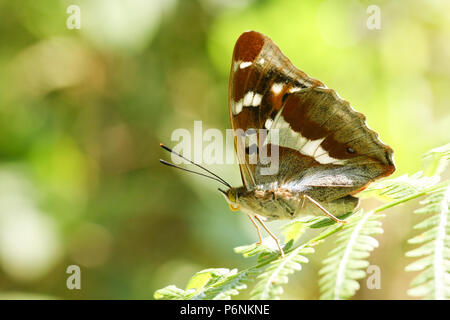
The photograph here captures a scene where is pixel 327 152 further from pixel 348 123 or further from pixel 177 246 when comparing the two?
pixel 177 246

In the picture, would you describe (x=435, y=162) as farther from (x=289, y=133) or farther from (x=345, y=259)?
(x=345, y=259)

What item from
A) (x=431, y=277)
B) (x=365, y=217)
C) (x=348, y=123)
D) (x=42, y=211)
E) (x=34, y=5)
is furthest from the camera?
(x=34, y=5)

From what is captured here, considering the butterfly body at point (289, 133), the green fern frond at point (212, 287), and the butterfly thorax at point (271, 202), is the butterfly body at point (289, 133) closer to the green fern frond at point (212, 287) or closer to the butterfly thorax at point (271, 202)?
the butterfly thorax at point (271, 202)

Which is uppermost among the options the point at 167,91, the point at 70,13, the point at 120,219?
the point at 70,13

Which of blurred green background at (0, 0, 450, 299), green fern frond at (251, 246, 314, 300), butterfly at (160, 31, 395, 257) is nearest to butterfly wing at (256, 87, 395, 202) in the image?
butterfly at (160, 31, 395, 257)

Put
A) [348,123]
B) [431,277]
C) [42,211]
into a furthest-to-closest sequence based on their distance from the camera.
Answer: [42,211], [348,123], [431,277]

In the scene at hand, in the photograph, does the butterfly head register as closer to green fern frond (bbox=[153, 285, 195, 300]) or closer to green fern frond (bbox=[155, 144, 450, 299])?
green fern frond (bbox=[155, 144, 450, 299])

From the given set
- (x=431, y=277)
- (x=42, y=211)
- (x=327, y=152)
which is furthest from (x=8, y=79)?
(x=431, y=277)
